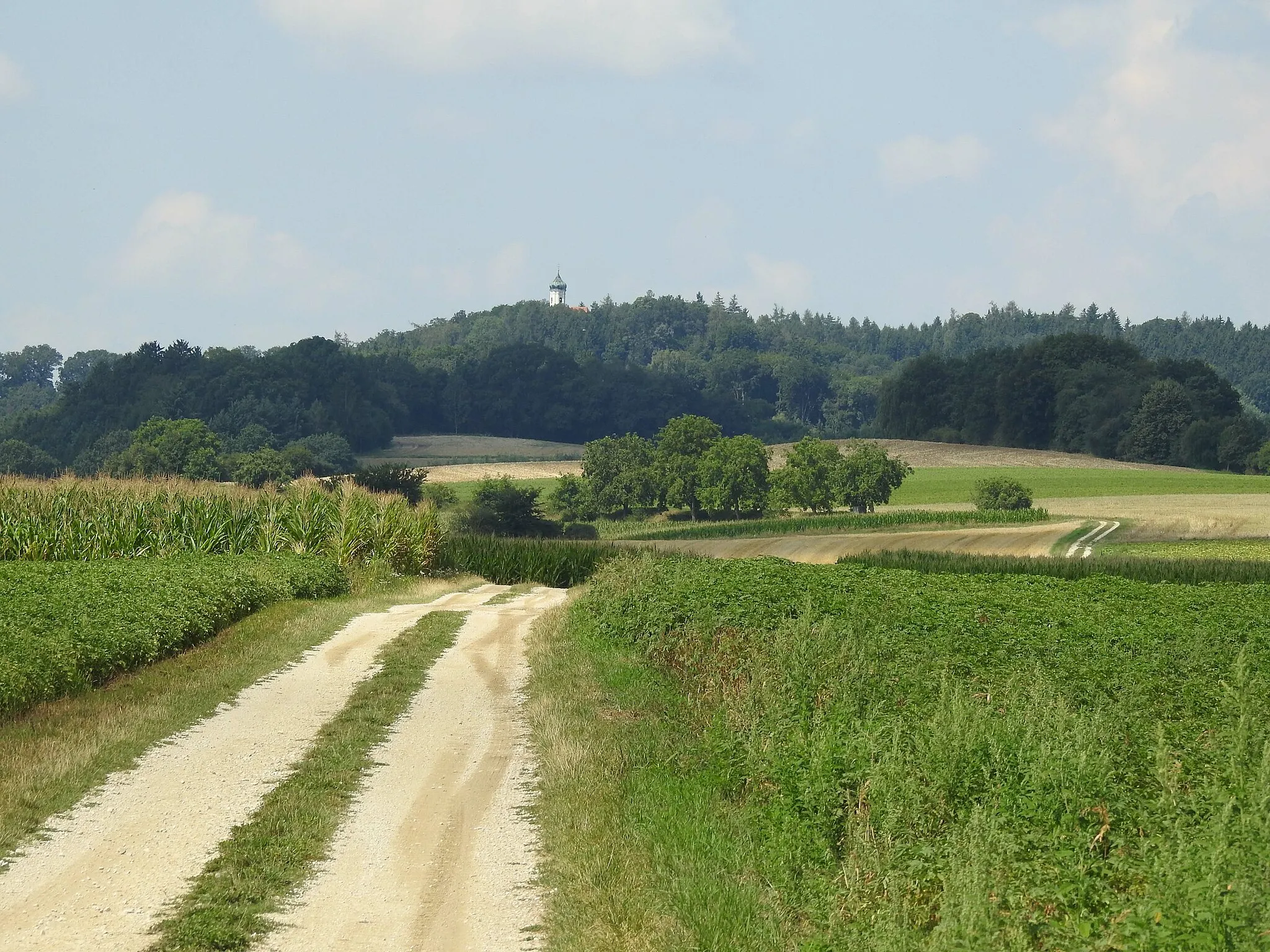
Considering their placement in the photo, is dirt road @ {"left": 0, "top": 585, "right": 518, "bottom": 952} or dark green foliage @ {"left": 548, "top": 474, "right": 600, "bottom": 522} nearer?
dirt road @ {"left": 0, "top": 585, "right": 518, "bottom": 952}

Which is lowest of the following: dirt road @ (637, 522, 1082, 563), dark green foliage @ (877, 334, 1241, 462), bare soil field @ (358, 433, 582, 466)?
dirt road @ (637, 522, 1082, 563)

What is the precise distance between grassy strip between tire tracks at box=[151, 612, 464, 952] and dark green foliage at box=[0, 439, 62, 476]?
11746 centimetres

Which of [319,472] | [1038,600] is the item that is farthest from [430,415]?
[1038,600]

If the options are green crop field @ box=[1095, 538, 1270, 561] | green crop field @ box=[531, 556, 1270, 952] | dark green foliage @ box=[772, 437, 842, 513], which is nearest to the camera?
green crop field @ box=[531, 556, 1270, 952]

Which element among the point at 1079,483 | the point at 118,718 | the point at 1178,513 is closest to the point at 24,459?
the point at 1079,483

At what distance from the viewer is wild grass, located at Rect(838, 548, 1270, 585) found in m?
36.8

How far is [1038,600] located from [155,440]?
311 ft

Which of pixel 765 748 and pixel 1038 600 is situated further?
pixel 1038 600

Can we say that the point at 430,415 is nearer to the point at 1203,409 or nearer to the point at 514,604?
the point at 1203,409

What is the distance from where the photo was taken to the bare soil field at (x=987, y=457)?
10600 centimetres

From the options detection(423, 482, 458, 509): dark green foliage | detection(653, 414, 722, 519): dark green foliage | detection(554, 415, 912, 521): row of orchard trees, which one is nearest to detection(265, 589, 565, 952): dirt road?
detection(423, 482, 458, 509): dark green foliage

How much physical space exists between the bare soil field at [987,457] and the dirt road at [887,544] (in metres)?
39.6

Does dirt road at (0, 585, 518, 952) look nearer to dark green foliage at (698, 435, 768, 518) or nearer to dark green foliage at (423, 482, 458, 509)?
dark green foliage at (423, 482, 458, 509)

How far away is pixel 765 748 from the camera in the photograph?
397 inches
